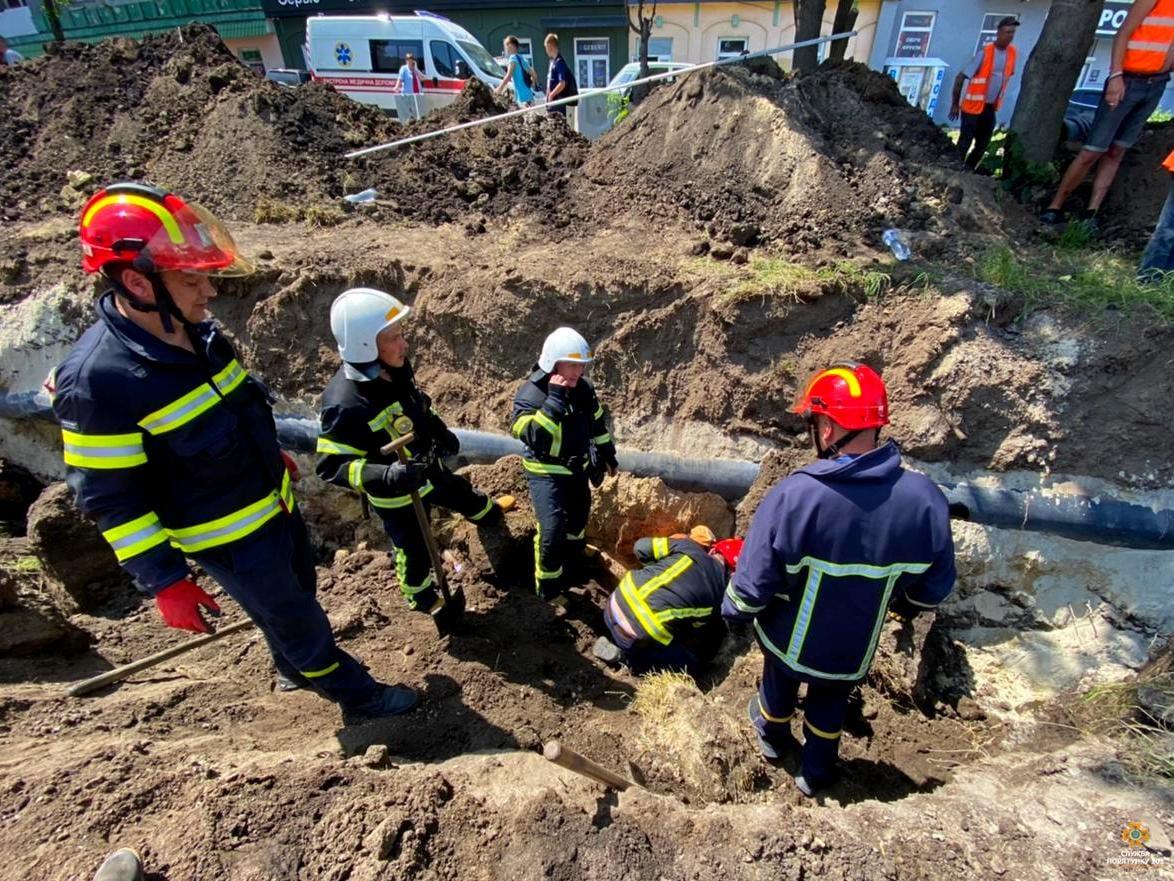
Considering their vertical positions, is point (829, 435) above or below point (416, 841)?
above

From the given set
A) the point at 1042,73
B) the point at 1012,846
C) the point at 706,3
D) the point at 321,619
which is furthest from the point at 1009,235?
the point at 706,3

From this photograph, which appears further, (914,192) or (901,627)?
(914,192)

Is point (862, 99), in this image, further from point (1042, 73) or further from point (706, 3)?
point (706, 3)

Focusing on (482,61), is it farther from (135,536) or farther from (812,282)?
(135,536)

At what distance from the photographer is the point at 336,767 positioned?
7.68 ft

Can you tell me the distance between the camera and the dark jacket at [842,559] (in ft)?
7.46

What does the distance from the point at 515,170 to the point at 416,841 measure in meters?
6.18

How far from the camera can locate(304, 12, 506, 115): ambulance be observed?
1495 centimetres

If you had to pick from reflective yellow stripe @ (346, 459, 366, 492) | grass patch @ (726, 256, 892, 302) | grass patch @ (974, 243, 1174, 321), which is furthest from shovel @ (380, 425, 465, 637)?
grass patch @ (974, 243, 1174, 321)

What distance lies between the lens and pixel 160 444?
7.39 feet

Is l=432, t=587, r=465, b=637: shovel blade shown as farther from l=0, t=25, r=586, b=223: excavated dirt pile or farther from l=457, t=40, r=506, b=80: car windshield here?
l=457, t=40, r=506, b=80: car windshield

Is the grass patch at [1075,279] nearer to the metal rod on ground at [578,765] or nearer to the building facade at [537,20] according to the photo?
the metal rod on ground at [578,765]

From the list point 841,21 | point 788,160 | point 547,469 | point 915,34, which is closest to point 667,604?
point 547,469

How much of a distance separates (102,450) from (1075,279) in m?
5.59
